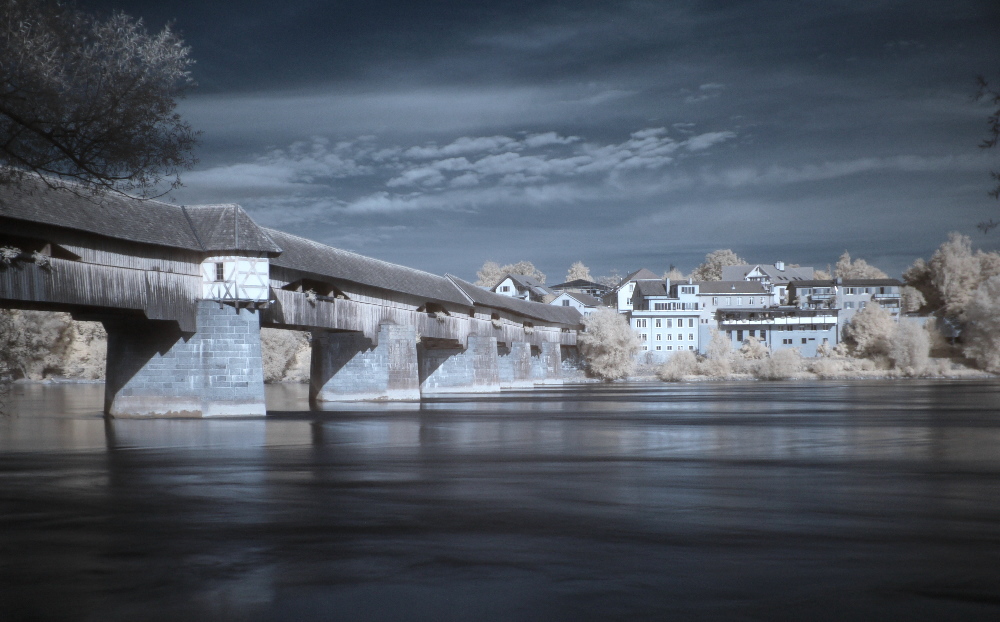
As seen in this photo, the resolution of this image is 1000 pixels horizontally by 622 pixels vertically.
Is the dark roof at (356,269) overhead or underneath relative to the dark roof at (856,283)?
underneath

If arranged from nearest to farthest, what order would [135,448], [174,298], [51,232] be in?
[135,448], [51,232], [174,298]

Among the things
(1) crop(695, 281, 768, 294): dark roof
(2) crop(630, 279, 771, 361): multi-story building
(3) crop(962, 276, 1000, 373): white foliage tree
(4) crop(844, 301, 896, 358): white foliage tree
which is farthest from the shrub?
(3) crop(962, 276, 1000, 373): white foliage tree

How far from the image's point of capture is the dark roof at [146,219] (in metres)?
19.5

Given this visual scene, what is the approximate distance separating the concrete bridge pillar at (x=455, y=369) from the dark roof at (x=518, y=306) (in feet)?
8.83

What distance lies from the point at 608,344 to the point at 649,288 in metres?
23.9

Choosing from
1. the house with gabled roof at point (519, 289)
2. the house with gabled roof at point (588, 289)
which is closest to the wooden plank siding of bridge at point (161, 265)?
the house with gabled roof at point (519, 289)

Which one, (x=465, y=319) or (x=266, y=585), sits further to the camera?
(x=465, y=319)

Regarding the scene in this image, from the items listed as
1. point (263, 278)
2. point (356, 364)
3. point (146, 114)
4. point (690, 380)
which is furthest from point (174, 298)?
point (690, 380)

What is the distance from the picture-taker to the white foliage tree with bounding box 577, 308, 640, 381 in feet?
223

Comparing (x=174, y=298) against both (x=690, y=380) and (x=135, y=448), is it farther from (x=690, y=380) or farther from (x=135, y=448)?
(x=690, y=380)

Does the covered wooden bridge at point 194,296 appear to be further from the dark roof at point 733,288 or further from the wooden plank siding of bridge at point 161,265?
the dark roof at point 733,288

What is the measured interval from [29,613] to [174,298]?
19077mm

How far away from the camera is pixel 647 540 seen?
7070mm

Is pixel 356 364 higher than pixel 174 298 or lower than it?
lower
